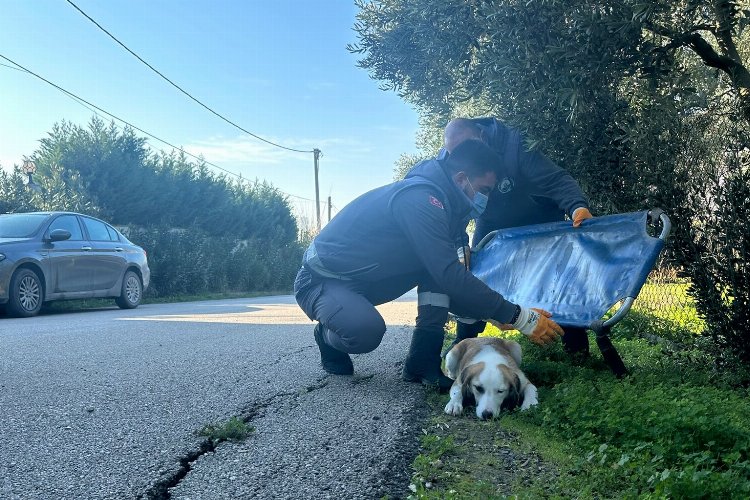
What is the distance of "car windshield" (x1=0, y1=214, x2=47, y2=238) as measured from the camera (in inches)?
421

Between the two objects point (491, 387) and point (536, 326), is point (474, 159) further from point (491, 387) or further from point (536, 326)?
point (491, 387)

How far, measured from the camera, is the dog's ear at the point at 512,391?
3.91 m

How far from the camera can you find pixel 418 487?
2551 mm

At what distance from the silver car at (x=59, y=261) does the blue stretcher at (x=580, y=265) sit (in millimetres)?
7707

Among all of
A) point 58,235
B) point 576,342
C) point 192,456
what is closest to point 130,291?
point 58,235

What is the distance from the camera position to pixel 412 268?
4.66 meters


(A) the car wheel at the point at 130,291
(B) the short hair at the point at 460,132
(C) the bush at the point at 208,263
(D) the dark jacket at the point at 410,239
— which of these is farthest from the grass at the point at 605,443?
(C) the bush at the point at 208,263

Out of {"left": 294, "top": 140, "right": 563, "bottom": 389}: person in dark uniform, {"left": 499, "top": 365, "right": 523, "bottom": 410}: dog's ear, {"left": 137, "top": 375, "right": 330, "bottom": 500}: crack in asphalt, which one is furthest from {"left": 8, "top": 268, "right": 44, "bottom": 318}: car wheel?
{"left": 499, "top": 365, "right": 523, "bottom": 410}: dog's ear

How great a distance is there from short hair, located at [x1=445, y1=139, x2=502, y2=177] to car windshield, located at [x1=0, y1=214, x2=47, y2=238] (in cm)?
866

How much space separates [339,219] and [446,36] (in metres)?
2.61

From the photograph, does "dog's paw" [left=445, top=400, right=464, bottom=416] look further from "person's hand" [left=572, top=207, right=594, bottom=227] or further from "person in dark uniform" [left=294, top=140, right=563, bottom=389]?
"person's hand" [left=572, top=207, right=594, bottom=227]

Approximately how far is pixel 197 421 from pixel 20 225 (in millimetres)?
8879

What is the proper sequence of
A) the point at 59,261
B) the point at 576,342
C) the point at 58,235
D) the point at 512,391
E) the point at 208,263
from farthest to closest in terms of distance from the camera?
the point at 208,263, the point at 59,261, the point at 58,235, the point at 576,342, the point at 512,391

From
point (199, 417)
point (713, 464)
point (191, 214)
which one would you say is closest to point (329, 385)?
point (199, 417)
